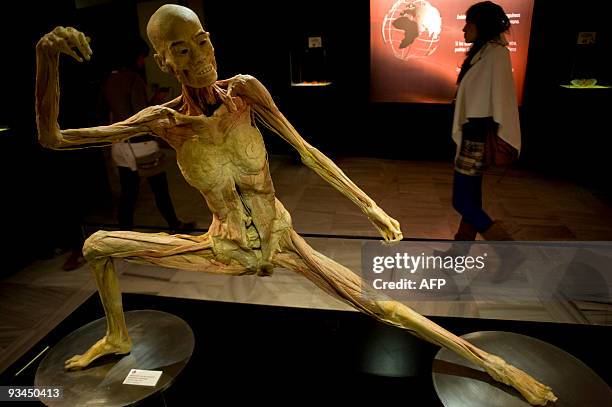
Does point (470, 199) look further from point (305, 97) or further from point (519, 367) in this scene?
point (305, 97)

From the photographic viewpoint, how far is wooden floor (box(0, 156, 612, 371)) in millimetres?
3043

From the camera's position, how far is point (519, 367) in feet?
6.77

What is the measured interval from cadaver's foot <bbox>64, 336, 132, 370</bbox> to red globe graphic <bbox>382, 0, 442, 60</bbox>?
4.38 metres

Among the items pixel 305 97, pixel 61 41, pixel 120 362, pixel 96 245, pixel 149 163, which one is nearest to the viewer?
pixel 61 41

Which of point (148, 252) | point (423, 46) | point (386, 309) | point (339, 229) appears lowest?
point (339, 229)

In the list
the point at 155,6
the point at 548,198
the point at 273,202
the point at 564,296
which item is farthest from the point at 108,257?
the point at 548,198

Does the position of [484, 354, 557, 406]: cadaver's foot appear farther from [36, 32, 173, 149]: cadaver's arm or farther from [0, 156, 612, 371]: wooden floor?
[36, 32, 173, 149]: cadaver's arm

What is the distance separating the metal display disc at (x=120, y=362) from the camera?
6.73 feet

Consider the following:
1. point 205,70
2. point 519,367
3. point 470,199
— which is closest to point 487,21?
point 470,199

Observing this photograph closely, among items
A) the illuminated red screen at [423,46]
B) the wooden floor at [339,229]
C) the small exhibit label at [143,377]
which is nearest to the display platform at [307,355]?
the small exhibit label at [143,377]

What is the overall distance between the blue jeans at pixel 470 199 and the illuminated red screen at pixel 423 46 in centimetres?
257

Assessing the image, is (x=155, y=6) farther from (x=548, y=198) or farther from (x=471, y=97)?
(x=548, y=198)

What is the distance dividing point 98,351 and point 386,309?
1417mm

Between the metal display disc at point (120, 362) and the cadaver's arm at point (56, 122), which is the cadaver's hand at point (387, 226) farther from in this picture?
the metal display disc at point (120, 362)
